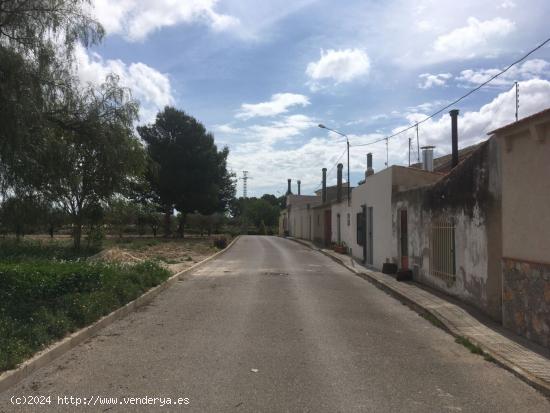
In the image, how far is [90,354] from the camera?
6945 millimetres

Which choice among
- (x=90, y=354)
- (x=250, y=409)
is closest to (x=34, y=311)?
(x=90, y=354)

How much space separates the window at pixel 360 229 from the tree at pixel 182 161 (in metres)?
23.1

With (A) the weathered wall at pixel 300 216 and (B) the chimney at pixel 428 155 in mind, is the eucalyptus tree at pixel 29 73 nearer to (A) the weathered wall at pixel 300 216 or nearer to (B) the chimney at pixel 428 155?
(B) the chimney at pixel 428 155

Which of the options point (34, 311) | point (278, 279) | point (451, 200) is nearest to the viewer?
point (34, 311)

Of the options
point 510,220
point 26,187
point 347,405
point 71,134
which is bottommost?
point 347,405

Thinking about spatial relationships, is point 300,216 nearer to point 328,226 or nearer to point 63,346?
point 328,226

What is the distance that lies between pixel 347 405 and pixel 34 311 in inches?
206

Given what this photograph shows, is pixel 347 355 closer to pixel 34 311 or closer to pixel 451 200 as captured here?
pixel 34 311

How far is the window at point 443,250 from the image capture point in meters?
11.9

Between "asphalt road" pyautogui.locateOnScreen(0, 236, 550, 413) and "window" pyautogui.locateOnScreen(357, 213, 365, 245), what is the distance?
1162 cm

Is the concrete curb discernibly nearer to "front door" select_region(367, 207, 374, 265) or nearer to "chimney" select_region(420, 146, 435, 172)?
"front door" select_region(367, 207, 374, 265)

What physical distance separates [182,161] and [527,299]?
127 ft

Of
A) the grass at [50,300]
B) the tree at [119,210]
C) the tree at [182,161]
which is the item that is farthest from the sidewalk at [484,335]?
the tree at [182,161]

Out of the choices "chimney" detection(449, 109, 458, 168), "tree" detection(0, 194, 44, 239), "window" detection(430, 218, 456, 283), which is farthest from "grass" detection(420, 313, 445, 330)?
"chimney" detection(449, 109, 458, 168)
